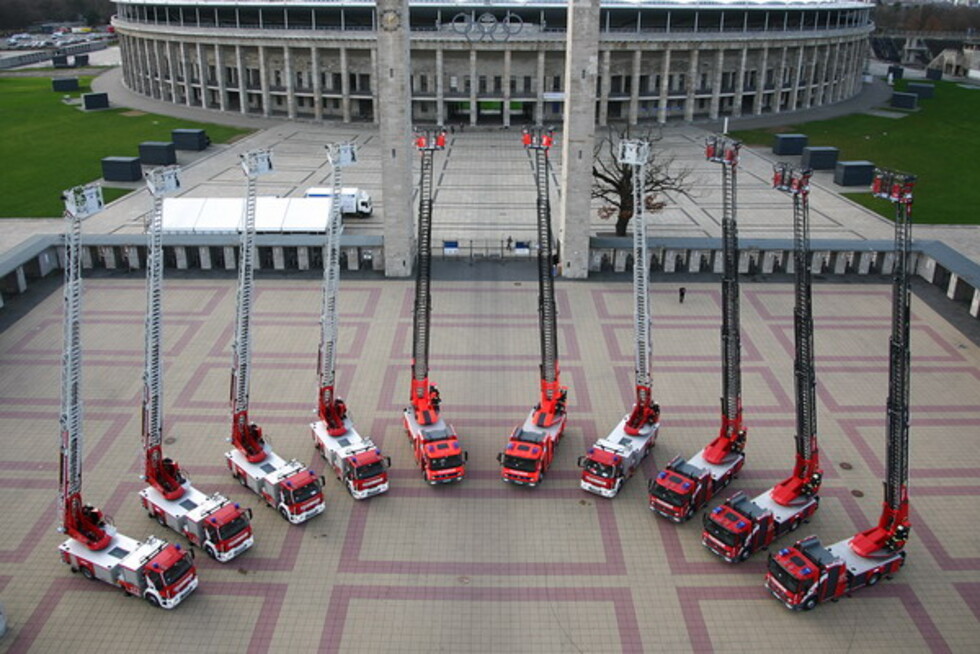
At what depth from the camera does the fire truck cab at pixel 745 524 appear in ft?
88.3

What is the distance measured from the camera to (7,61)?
479 ft

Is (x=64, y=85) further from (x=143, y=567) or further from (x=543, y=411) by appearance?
(x=143, y=567)

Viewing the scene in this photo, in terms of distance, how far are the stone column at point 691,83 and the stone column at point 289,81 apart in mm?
46474

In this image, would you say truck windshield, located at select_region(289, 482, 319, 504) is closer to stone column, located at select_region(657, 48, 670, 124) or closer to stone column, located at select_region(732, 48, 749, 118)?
stone column, located at select_region(657, 48, 670, 124)

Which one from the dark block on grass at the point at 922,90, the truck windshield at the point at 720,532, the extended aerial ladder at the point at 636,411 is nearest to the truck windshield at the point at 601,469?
the extended aerial ladder at the point at 636,411

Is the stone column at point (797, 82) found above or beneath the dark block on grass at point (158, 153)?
above

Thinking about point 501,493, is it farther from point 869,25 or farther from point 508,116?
point 869,25

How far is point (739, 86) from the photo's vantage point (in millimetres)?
99312

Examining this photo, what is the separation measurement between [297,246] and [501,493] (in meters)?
Answer: 26.0

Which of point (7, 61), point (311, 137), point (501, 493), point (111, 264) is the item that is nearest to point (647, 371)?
point (501, 493)

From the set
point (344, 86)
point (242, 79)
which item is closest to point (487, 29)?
point (344, 86)

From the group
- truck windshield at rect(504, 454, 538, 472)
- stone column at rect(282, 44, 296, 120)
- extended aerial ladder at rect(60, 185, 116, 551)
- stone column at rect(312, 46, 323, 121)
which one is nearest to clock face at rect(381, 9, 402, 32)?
extended aerial ladder at rect(60, 185, 116, 551)

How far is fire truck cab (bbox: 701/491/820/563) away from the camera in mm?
26922

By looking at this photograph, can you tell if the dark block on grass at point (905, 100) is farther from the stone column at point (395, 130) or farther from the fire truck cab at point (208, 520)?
the fire truck cab at point (208, 520)
